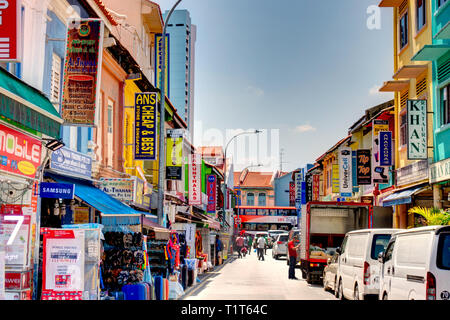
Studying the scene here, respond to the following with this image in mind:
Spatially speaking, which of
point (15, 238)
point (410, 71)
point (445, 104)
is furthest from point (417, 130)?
point (15, 238)

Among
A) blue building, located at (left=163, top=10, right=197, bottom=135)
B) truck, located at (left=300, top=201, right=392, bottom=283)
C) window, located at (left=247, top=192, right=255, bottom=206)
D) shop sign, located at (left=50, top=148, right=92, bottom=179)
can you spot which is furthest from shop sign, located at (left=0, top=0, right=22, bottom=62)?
window, located at (left=247, top=192, right=255, bottom=206)

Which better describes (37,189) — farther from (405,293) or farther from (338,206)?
(338,206)

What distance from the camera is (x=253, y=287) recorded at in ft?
69.8

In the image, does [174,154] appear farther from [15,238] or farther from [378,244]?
[15,238]

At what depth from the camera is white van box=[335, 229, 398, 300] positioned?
579 inches

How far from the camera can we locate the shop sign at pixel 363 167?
30844 mm

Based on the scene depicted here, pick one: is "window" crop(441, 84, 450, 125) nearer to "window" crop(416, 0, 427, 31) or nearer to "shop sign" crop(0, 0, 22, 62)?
"window" crop(416, 0, 427, 31)

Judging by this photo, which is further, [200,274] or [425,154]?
[200,274]

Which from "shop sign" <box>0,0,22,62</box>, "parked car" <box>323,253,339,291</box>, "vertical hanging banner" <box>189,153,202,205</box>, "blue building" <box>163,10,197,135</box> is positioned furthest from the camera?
"blue building" <box>163,10,197,135</box>

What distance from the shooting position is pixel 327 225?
2500 cm

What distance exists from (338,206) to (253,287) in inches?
193

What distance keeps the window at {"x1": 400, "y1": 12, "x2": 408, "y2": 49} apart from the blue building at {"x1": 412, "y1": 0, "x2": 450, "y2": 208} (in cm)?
405

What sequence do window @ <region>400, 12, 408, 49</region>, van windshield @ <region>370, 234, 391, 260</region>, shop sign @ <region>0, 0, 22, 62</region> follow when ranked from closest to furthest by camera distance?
shop sign @ <region>0, 0, 22, 62</region> → van windshield @ <region>370, 234, 391, 260</region> → window @ <region>400, 12, 408, 49</region>
